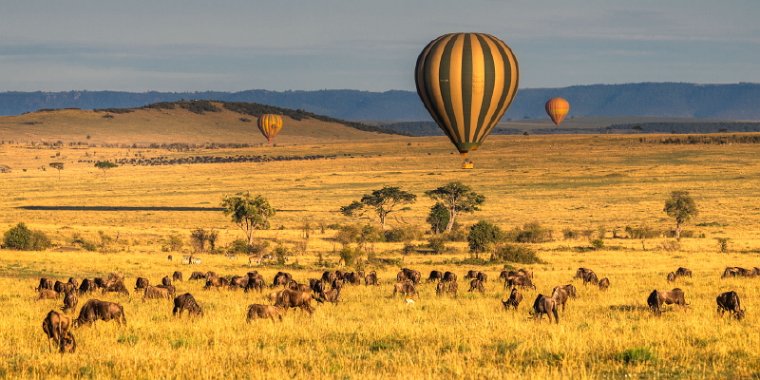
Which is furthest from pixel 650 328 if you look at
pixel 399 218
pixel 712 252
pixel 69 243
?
pixel 399 218

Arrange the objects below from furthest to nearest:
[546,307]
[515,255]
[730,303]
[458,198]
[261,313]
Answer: [458,198]
[515,255]
[730,303]
[261,313]
[546,307]

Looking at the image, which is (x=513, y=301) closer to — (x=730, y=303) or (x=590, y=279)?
(x=730, y=303)

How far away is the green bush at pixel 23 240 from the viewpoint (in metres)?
56.3

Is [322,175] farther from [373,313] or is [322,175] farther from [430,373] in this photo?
[430,373]

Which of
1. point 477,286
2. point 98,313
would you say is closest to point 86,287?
point 98,313

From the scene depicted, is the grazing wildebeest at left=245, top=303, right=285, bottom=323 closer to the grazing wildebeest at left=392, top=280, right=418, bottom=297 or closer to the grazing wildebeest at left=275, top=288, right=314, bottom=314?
the grazing wildebeest at left=275, top=288, right=314, bottom=314

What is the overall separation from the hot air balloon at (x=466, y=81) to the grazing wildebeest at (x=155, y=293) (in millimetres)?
35077

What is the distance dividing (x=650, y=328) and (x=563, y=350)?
4560 mm

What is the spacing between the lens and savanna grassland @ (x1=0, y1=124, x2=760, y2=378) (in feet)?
58.3

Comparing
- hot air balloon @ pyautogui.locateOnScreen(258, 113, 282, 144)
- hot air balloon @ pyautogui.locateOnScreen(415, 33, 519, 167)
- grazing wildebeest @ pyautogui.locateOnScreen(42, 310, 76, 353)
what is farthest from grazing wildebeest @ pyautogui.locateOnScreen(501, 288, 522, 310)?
hot air balloon @ pyautogui.locateOnScreen(258, 113, 282, 144)

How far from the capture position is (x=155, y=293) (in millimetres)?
29453

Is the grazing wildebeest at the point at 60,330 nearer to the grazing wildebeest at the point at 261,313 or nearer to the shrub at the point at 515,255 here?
the grazing wildebeest at the point at 261,313

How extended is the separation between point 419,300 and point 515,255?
1985 cm

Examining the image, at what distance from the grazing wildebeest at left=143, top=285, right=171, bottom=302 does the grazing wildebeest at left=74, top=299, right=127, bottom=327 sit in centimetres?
627
